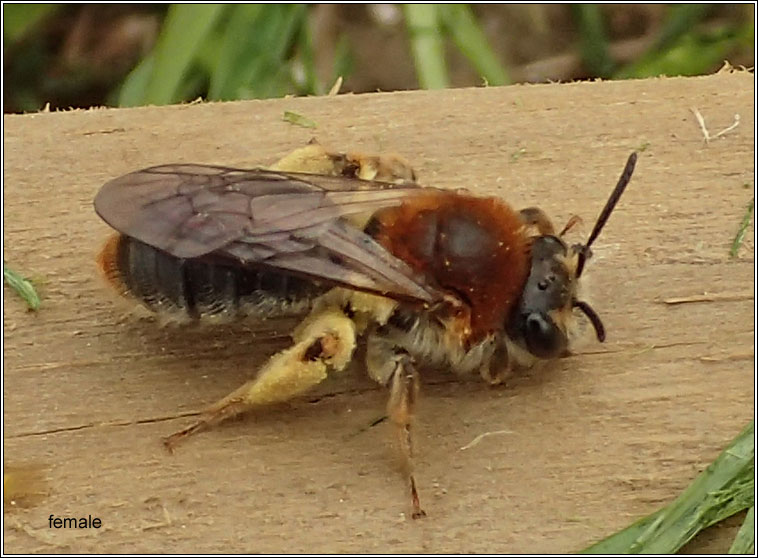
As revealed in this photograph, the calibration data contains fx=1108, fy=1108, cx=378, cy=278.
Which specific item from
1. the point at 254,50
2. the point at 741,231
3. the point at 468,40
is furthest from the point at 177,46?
the point at 741,231

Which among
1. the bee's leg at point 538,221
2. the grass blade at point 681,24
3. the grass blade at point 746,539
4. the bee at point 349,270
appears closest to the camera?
the grass blade at point 746,539

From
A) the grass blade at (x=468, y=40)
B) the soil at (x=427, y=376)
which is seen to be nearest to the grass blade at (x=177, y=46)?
the grass blade at (x=468, y=40)

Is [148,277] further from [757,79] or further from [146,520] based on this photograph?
[757,79]

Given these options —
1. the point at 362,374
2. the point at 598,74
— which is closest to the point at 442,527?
the point at 362,374

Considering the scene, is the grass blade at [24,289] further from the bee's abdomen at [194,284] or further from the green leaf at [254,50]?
the green leaf at [254,50]

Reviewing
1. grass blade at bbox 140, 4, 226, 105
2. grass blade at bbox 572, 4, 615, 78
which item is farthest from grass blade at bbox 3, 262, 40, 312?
grass blade at bbox 572, 4, 615, 78
